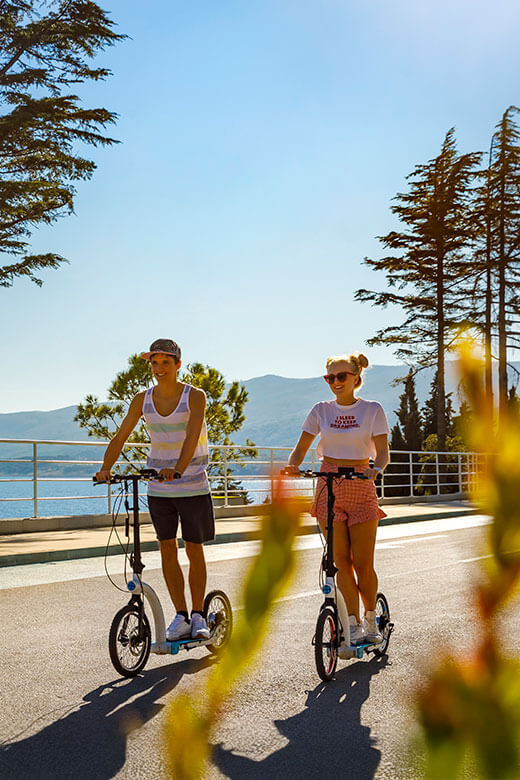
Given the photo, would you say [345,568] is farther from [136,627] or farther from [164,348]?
[164,348]

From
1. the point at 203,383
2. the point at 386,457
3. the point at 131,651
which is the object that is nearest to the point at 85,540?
the point at 131,651

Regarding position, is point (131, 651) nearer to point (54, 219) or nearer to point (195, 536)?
point (195, 536)

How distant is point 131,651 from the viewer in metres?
5.33

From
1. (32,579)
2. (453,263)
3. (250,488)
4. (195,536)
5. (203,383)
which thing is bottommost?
(32,579)

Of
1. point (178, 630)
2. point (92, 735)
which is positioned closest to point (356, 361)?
point (178, 630)

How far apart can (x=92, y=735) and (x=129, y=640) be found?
115 centimetres

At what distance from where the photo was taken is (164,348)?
216 inches

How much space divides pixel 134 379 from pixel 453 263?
44.7m

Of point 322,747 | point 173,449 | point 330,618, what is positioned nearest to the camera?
point 322,747

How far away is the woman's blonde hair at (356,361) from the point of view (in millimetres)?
5035

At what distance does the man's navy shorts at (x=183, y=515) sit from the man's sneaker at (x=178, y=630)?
474mm

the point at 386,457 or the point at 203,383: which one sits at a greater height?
the point at 203,383

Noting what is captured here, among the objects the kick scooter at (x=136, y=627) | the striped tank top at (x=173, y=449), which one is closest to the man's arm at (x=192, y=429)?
the striped tank top at (x=173, y=449)

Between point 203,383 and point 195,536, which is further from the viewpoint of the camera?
point 203,383
